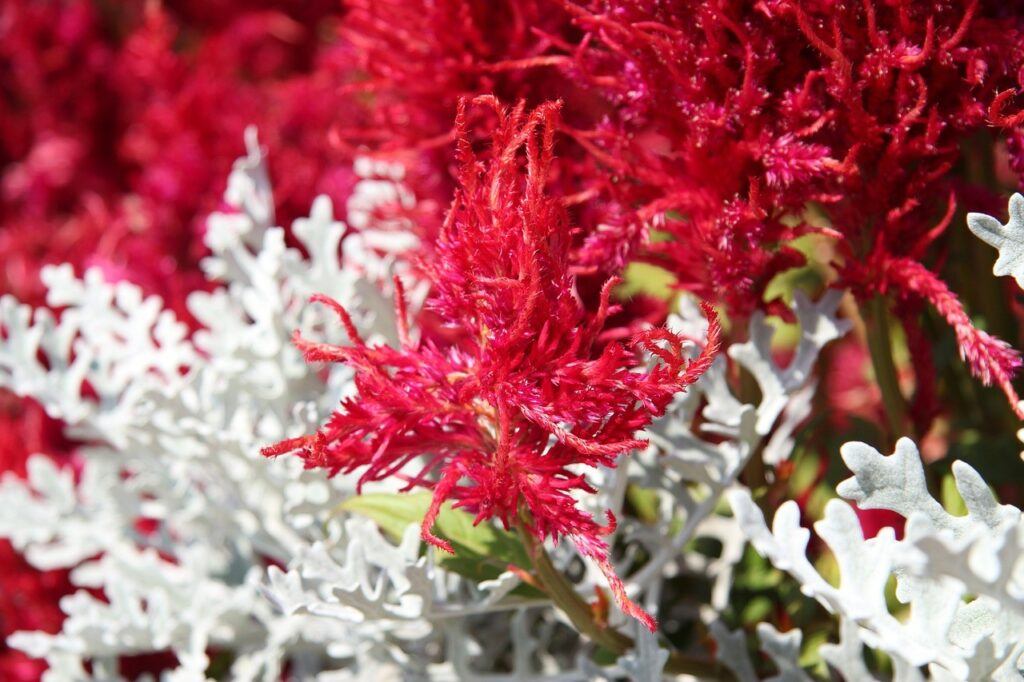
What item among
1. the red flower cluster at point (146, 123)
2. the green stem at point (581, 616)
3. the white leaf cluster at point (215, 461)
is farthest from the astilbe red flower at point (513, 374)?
the red flower cluster at point (146, 123)

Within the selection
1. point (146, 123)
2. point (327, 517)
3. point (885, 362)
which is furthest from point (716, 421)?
point (146, 123)

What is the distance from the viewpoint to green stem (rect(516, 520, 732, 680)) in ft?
1.33

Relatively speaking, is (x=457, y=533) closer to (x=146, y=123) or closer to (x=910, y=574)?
(x=910, y=574)

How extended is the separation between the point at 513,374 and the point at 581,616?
14cm

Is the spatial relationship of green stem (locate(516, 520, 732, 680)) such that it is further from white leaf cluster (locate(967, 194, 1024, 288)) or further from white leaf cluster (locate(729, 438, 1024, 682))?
white leaf cluster (locate(967, 194, 1024, 288))

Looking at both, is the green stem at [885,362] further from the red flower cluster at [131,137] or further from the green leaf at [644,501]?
the red flower cluster at [131,137]

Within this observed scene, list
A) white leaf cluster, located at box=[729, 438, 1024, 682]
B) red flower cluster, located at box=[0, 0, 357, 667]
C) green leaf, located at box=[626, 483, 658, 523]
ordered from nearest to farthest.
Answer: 1. white leaf cluster, located at box=[729, 438, 1024, 682]
2. green leaf, located at box=[626, 483, 658, 523]
3. red flower cluster, located at box=[0, 0, 357, 667]

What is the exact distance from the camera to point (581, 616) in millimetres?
430

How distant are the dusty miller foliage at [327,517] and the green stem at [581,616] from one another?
1 centimetres

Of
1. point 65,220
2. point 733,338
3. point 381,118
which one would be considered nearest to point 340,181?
point 381,118

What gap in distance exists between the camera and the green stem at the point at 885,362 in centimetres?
46

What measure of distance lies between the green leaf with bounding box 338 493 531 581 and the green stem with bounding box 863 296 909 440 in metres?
0.20

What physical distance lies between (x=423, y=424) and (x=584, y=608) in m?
0.12

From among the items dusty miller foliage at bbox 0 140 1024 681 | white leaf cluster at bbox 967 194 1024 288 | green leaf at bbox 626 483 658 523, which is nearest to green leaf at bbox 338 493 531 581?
dusty miller foliage at bbox 0 140 1024 681
